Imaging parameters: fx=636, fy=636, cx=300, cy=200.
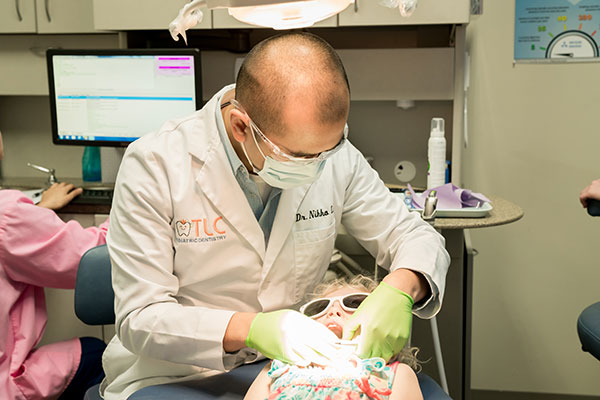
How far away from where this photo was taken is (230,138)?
4.20 feet

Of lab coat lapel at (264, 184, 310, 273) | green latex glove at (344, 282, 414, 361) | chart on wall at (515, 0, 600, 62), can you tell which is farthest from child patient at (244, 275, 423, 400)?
chart on wall at (515, 0, 600, 62)

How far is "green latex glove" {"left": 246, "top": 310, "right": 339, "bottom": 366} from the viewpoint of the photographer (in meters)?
1.10

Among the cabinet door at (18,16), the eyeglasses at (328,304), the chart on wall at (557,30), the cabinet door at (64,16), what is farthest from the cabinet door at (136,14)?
the eyeglasses at (328,304)

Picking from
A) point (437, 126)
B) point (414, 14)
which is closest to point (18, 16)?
point (414, 14)

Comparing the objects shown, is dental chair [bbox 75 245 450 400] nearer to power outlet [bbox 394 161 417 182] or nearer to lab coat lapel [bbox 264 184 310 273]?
lab coat lapel [bbox 264 184 310 273]

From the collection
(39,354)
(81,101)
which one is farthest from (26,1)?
(39,354)

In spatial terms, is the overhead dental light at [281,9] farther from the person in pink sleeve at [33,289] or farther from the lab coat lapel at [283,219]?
the person in pink sleeve at [33,289]

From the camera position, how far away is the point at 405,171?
260 centimetres

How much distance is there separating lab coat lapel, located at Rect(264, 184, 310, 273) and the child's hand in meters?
1.23

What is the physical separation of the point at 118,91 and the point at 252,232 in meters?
1.40

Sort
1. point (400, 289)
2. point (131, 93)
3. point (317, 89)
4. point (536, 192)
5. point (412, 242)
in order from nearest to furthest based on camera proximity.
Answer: point (317, 89)
point (400, 289)
point (412, 242)
point (131, 93)
point (536, 192)

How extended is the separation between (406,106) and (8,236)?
1.53m

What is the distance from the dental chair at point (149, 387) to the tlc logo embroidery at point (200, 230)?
0.27 m

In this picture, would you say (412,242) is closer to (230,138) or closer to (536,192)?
(230,138)
